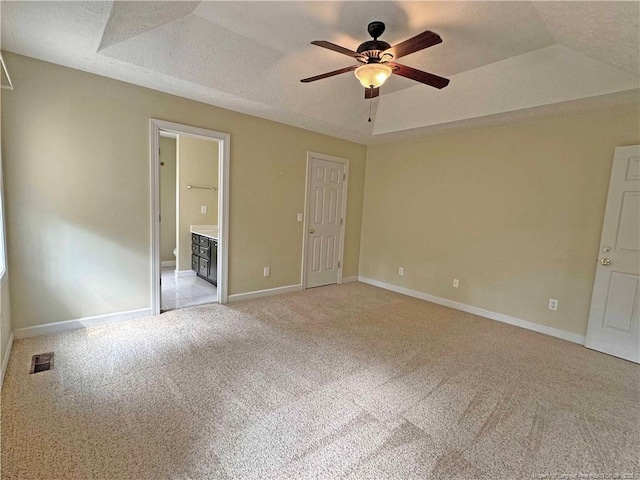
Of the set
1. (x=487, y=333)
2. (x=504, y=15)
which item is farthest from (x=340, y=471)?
(x=504, y=15)

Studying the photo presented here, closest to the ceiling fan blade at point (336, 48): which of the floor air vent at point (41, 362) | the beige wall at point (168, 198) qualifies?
the floor air vent at point (41, 362)

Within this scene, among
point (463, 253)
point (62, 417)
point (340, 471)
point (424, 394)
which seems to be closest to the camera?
point (340, 471)

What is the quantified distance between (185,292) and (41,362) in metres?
2.02

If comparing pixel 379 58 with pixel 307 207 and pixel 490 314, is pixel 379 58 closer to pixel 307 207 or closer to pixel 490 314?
pixel 307 207

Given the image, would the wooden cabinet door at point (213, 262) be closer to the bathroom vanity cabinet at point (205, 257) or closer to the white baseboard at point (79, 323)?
the bathroom vanity cabinet at point (205, 257)

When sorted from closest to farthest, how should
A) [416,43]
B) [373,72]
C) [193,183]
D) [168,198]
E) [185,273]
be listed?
[416,43], [373,72], [193,183], [185,273], [168,198]

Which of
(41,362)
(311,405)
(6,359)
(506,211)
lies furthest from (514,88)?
(6,359)

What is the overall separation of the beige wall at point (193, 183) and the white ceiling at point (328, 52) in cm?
187

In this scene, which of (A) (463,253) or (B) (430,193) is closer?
(A) (463,253)

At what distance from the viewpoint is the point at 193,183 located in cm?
517

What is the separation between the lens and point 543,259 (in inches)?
137

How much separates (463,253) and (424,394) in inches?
97.0

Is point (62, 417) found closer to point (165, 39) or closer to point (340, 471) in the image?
point (340, 471)

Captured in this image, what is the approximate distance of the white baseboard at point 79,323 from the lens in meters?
2.73
